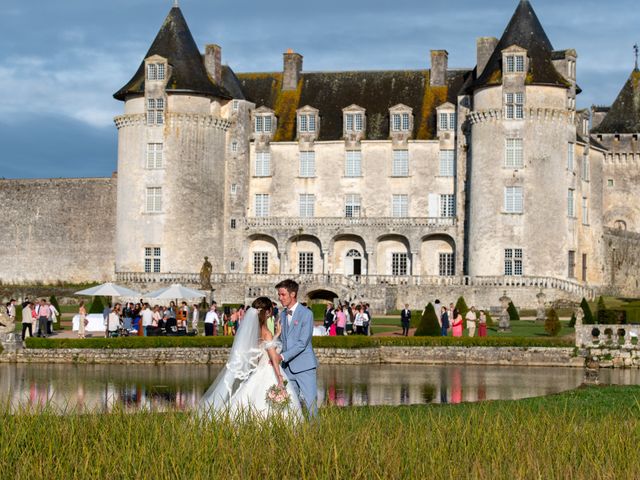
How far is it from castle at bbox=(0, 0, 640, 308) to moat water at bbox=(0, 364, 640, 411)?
76.8 feet

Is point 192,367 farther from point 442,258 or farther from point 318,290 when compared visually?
point 442,258

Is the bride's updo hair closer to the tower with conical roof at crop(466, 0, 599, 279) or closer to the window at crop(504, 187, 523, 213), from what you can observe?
the tower with conical roof at crop(466, 0, 599, 279)

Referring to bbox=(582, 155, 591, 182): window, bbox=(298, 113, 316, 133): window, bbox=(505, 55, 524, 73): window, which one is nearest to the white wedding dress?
bbox=(505, 55, 524, 73): window

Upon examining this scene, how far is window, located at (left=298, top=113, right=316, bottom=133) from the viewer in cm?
5694

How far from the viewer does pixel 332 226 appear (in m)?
55.8

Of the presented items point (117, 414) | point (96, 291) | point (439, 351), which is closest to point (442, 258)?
point (96, 291)

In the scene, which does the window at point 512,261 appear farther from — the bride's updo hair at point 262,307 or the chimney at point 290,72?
the bride's updo hair at point 262,307

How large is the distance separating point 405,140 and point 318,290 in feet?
28.8

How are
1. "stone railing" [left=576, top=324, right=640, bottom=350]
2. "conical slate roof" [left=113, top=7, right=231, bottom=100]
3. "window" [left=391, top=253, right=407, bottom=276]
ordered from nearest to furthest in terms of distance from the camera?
"stone railing" [left=576, top=324, right=640, bottom=350] < "conical slate roof" [left=113, top=7, right=231, bottom=100] < "window" [left=391, top=253, right=407, bottom=276]

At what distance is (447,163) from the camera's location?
182ft

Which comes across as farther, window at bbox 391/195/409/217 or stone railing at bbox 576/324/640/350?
window at bbox 391/195/409/217

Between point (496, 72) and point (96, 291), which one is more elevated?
point (496, 72)

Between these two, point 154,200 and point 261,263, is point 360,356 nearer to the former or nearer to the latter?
point 154,200

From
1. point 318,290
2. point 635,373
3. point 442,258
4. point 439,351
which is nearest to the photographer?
point 635,373
